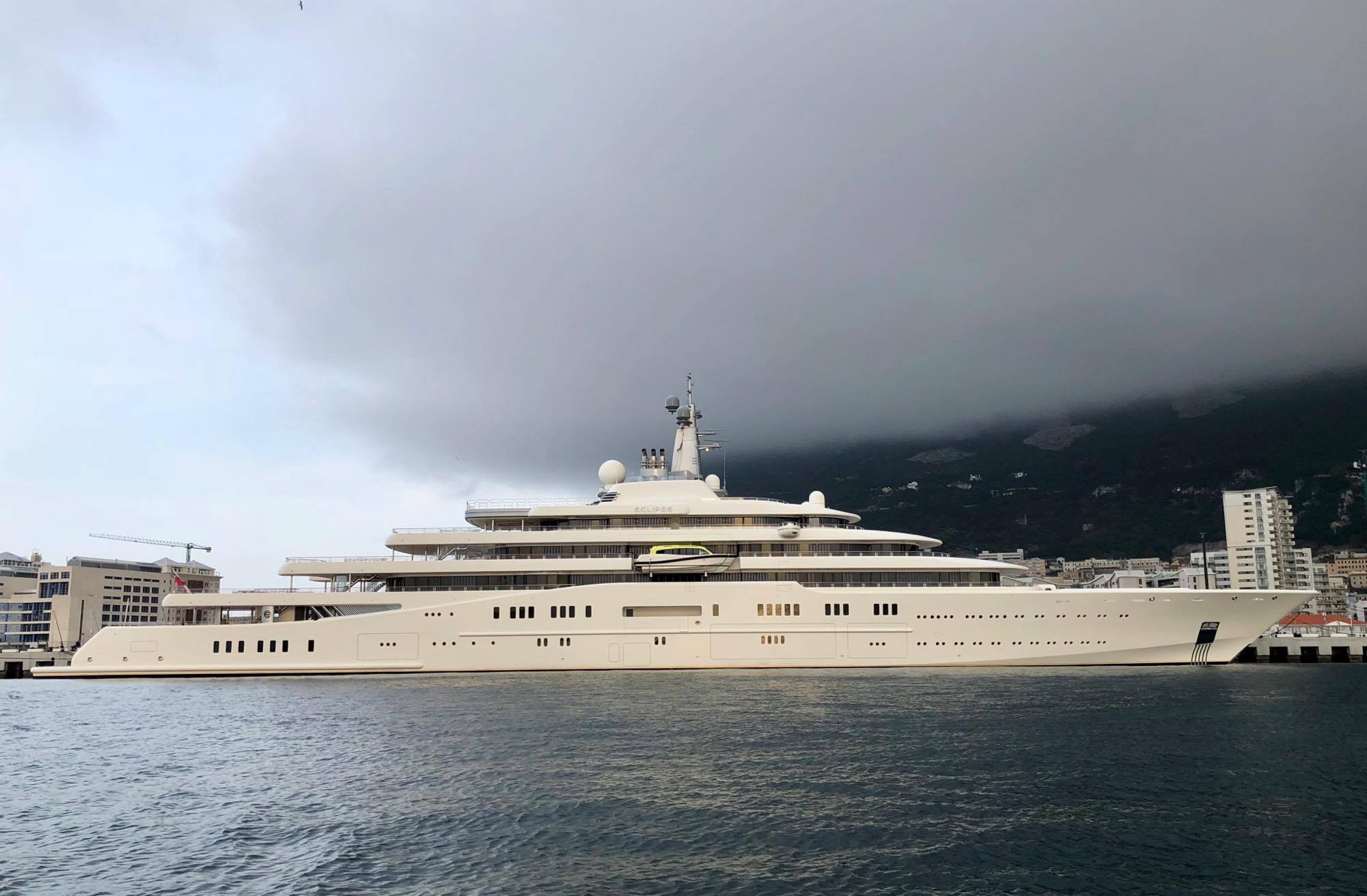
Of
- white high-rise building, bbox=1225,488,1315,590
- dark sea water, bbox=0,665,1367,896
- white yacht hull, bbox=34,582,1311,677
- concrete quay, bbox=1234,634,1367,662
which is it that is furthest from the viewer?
white high-rise building, bbox=1225,488,1315,590

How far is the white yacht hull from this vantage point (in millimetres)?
30125

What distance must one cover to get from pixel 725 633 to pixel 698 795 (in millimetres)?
17523

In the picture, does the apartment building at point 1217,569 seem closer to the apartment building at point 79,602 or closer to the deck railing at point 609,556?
the deck railing at point 609,556

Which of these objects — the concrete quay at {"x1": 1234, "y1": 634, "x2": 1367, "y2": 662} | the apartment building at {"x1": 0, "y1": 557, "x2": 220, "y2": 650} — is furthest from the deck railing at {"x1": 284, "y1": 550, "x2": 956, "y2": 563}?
the apartment building at {"x1": 0, "y1": 557, "x2": 220, "y2": 650}

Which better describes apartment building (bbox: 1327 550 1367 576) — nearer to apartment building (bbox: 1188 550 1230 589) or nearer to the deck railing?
apartment building (bbox: 1188 550 1230 589)

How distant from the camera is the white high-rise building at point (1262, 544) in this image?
291 ft

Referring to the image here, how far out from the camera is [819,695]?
77.5ft

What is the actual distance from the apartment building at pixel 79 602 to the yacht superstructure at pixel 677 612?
63.3m

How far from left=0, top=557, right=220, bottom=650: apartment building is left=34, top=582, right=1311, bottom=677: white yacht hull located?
63.6 metres

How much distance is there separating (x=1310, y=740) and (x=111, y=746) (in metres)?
24.6

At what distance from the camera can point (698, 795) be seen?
13.4 m

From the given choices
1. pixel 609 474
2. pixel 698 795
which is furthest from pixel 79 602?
pixel 698 795

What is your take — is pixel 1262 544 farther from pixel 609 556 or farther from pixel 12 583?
pixel 12 583

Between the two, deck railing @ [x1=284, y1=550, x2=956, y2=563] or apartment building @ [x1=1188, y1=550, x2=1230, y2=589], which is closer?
deck railing @ [x1=284, y1=550, x2=956, y2=563]
